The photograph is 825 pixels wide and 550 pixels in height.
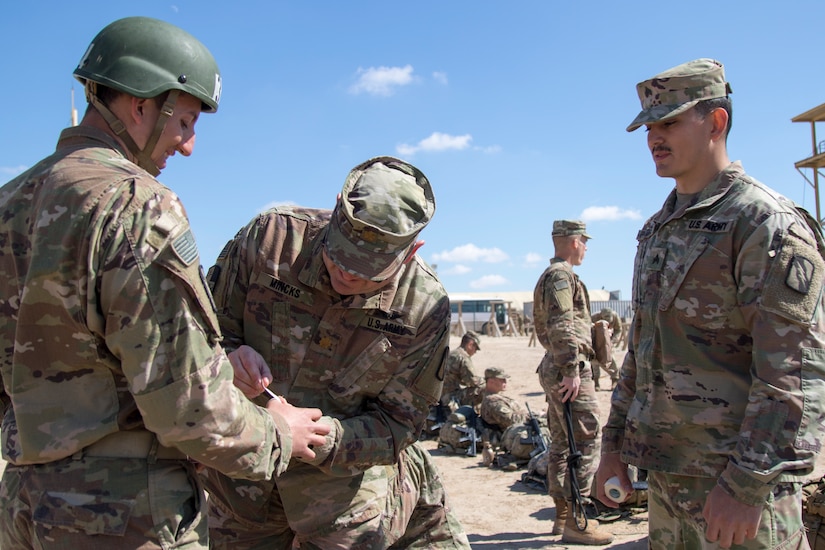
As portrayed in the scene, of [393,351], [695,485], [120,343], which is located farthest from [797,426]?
[120,343]

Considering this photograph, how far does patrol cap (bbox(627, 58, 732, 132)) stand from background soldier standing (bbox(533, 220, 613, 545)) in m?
Result: 3.69

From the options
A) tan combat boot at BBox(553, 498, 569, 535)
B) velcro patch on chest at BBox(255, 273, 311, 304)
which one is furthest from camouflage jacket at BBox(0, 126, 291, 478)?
tan combat boot at BBox(553, 498, 569, 535)

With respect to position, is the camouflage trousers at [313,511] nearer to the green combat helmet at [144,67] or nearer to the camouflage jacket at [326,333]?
the camouflage jacket at [326,333]

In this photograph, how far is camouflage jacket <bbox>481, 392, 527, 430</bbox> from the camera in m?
9.86

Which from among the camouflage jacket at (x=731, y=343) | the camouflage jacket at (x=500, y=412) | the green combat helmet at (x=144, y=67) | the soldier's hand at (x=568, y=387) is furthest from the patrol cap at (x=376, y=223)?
the camouflage jacket at (x=500, y=412)

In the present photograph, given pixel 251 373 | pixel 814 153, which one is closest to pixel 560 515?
pixel 251 373

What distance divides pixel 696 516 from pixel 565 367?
376 cm

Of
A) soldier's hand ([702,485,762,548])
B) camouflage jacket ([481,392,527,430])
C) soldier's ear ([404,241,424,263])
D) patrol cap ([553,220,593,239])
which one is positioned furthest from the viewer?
camouflage jacket ([481,392,527,430])

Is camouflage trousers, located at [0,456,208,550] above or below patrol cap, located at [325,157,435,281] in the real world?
below

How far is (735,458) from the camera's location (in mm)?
2518

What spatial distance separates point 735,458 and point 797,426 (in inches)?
9.1

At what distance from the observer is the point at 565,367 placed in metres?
6.46

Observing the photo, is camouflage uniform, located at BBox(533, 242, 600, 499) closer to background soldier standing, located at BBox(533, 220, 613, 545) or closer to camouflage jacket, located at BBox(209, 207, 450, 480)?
background soldier standing, located at BBox(533, 220, 613, 545)

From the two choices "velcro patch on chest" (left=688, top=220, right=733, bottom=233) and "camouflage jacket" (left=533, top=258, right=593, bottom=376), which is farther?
"camouflage jacket" (left=533, top=258, right=593, bottom=376)
